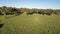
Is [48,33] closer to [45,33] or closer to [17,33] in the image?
[45,33]

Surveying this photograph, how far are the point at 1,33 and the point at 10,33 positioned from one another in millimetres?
1192

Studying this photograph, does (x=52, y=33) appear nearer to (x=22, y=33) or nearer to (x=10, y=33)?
(x=22, y=33)

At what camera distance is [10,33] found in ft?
43.2

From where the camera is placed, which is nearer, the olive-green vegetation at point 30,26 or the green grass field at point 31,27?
the green grass field at point 31,27

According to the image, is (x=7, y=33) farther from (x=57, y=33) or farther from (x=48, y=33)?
(x=57, y=33)

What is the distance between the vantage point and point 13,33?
13.0 m

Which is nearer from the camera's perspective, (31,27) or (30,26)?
(31,27)

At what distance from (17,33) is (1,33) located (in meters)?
1.83

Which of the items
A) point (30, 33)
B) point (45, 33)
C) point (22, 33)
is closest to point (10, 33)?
point (22, 33)

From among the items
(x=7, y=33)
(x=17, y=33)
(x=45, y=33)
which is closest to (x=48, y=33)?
(x=45, y=33)

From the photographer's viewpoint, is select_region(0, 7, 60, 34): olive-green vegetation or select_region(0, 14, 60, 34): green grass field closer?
select_region(0, 14, 60, 34): green grass field

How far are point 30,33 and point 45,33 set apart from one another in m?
1.63

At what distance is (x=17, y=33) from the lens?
43.2 feet

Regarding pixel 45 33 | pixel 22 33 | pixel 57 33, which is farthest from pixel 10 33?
pixel 57 33
